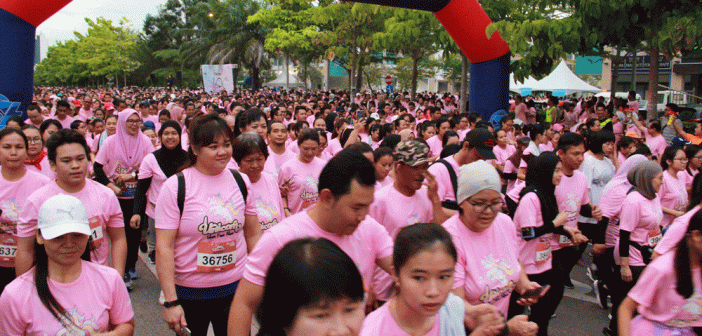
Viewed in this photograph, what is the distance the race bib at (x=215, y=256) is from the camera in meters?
3.30

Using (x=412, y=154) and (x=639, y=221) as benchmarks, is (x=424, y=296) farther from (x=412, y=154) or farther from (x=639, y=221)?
(x=639, y=221)

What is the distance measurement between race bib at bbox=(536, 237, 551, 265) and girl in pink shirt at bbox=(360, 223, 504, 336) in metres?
2.08

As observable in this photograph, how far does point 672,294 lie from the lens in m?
2.64

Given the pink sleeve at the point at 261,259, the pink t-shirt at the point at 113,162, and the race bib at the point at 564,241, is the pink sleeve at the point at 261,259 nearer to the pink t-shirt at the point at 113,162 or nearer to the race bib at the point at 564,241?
the race bib at the point at 564,241

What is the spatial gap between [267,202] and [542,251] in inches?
85.7

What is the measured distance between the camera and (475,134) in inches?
184

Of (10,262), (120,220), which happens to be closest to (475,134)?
(120,220)

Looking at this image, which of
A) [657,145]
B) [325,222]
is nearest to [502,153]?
[657,145]

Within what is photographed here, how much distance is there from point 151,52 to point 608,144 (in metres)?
71.7

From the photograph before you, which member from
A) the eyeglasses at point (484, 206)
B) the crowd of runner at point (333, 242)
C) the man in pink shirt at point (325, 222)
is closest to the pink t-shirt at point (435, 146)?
the crowd of runner at point (333, 242)

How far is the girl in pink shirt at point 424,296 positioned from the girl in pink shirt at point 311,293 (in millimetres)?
764

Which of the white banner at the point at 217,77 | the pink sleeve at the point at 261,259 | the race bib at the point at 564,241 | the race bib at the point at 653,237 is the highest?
the white banner at the point at 217,77

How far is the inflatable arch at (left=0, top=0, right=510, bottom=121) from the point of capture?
1109 centimetres

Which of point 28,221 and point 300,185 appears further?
point 300,185
